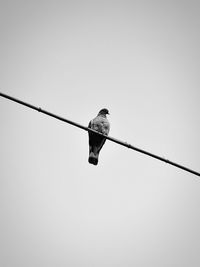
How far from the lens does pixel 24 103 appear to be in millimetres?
6758

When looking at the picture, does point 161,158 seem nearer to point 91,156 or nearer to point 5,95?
point 5,95

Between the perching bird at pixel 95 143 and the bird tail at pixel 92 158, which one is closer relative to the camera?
the perching bird at pixel 95 143

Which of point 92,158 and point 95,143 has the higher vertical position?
point 95,143

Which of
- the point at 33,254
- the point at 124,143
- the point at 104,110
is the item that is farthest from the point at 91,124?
the point at 33,254

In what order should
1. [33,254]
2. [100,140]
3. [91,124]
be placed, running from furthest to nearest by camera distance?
[33,254] < [91,124] < [100,140]

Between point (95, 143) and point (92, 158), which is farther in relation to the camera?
point (92, 158)

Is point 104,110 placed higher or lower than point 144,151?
higher

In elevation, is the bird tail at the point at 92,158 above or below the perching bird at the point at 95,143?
below

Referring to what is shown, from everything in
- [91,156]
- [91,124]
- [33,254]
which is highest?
[91,124]

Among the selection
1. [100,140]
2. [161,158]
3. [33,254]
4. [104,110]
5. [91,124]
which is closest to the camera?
[161,158]

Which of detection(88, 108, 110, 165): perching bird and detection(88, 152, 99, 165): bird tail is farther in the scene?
detection(88, 152, 99, 165): bird tail

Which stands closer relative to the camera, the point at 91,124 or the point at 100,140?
the point at 100,140

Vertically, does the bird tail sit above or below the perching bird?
below

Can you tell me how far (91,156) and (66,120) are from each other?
4090 mm
